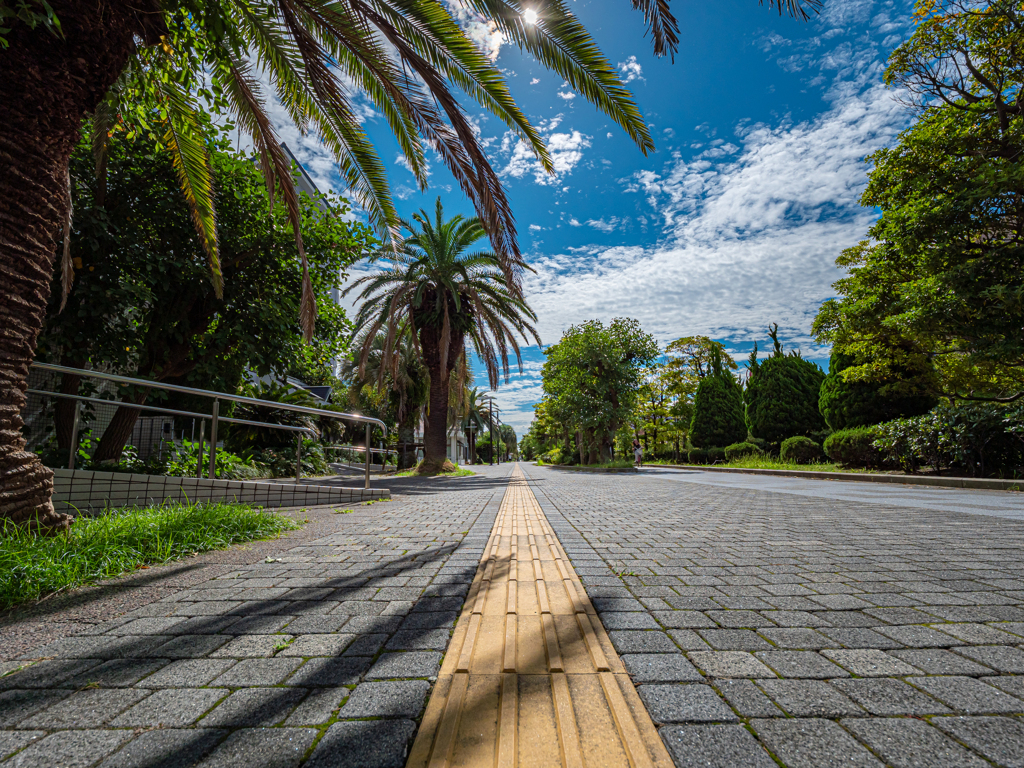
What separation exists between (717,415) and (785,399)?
5508 mm

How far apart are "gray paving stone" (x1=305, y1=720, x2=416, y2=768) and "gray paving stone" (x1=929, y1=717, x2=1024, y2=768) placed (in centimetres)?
161

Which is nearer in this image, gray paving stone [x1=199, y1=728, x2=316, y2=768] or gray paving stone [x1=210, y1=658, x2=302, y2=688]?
gray paving stone [x1=199, y1=728, x2=316, y2=768]

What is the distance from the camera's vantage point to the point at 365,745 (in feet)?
4.38

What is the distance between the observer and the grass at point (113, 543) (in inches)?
105

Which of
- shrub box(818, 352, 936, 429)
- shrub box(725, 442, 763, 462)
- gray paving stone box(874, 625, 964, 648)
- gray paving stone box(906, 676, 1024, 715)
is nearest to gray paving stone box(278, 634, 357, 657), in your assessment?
gray paving stone box(906, 676, 1024, 715)

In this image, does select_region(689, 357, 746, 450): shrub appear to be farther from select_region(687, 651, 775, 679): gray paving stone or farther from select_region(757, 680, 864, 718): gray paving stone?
select_region(757, 680, 864, 718): gray paving stone

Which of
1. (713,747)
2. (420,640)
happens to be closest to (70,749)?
(420,640)

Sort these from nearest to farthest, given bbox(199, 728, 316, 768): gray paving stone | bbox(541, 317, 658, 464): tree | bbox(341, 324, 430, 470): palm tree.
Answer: bbox(199, 728, 316, 768): gray paving stone → bbox(341, 324, 430, 470): palm tree → bbox(541, 317, 658, 464): tree

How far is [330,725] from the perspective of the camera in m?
1.42

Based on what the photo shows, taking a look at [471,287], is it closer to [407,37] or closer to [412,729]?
[407,37]

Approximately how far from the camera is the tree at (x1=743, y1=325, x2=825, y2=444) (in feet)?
76.4

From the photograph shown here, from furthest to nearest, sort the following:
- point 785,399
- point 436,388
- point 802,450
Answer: point 785,399 < point 802,450 < point 436,388

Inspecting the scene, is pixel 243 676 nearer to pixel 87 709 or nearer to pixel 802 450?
pixel 87 709

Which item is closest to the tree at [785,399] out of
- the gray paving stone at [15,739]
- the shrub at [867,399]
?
the shrub at [867,399]
